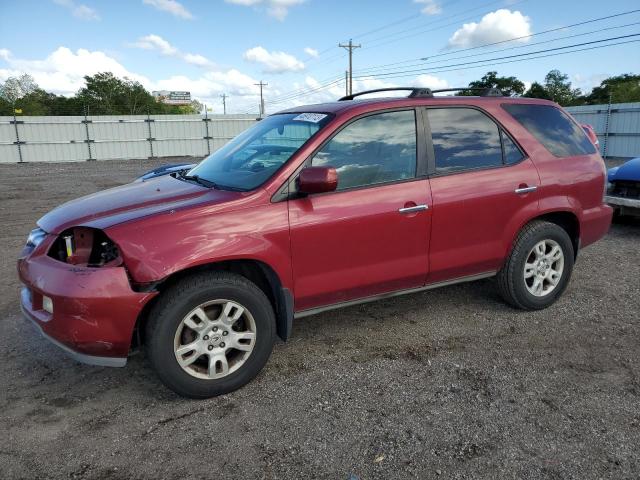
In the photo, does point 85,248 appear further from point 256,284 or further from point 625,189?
point 625,189

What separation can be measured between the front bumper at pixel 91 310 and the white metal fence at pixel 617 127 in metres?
20.9

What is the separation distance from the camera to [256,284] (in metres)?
3.40

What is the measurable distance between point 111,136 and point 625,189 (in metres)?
23.5

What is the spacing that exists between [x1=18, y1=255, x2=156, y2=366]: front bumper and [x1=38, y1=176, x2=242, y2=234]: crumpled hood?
0.31m

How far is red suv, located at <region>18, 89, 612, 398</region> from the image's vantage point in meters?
2.90

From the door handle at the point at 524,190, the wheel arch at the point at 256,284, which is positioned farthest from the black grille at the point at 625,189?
the wheel arch at the point at 256,284

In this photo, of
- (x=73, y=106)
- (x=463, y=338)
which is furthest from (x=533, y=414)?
(x=73, y=106)

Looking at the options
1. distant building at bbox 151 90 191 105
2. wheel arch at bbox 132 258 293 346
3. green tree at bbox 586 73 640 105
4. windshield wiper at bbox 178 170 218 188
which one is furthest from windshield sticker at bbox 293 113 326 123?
distant building at bbox 151 90 191 105

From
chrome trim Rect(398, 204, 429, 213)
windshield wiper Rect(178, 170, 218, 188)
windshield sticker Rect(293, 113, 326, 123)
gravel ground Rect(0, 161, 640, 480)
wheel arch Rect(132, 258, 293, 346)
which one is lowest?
gravel ground Rect(0, 161, 640, 480)

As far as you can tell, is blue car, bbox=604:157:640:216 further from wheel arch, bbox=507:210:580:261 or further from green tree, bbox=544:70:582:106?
green tree, bbox=544:70:582:106

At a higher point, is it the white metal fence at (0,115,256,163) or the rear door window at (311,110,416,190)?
the white metal fence at (0,115,256,163)

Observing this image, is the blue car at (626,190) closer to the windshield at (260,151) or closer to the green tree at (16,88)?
the windshield at (260,151)

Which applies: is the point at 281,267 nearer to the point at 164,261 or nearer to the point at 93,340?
the point at 164,261

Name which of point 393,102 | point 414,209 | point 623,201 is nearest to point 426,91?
point 393,102
